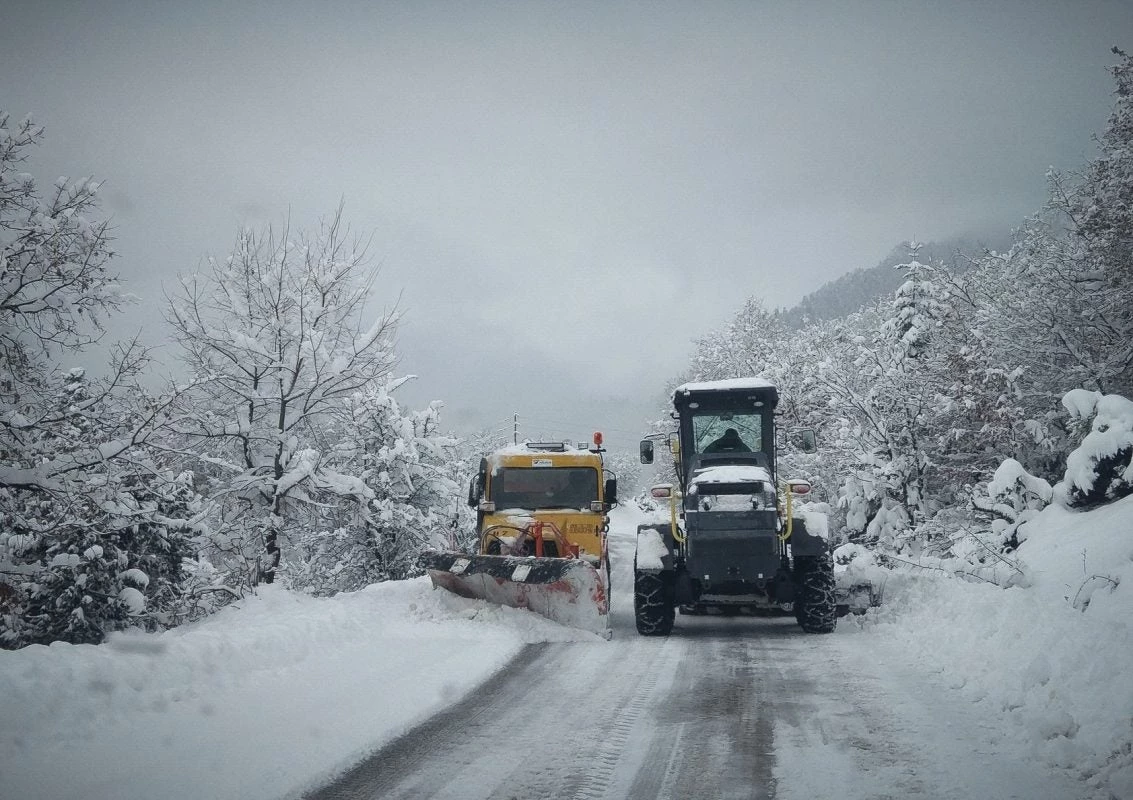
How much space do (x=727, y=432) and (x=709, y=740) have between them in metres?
6.65

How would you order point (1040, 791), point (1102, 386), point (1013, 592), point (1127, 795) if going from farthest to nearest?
point (1102, 386)
point (1013, 592)
point (1040, 791)
point (1127, 795)

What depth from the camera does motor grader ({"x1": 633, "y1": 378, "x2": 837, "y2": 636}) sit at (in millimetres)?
9438

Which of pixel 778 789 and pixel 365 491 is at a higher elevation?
pixel 365 491

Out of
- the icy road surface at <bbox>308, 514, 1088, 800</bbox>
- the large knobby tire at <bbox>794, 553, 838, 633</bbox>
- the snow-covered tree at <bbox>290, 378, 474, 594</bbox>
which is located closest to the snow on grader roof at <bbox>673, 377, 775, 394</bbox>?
the large knobby tire at <bbox>794, 553, 838, 633</bbox>

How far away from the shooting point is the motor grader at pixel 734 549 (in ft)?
31.0

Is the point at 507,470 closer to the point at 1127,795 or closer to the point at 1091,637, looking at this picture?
the point at 1091,637

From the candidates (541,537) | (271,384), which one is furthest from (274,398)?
(541,537)

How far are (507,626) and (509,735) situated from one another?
418 centimetres

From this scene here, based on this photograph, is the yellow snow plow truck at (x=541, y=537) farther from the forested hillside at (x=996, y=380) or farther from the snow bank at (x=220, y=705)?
the forested hillside at (x=996, y=380)

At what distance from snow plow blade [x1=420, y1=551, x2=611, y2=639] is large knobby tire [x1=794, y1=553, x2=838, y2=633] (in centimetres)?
257

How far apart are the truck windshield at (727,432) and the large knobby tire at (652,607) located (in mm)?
2411

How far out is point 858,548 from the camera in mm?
15469

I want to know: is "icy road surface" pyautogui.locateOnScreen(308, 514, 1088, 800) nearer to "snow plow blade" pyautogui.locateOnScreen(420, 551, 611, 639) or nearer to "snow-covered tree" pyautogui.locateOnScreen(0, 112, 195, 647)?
"snow plow blade" pyautogui.locateOnScreen(420, 551, 611, 639)

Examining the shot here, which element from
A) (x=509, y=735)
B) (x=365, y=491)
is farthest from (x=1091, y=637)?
(x=365, y=491)
